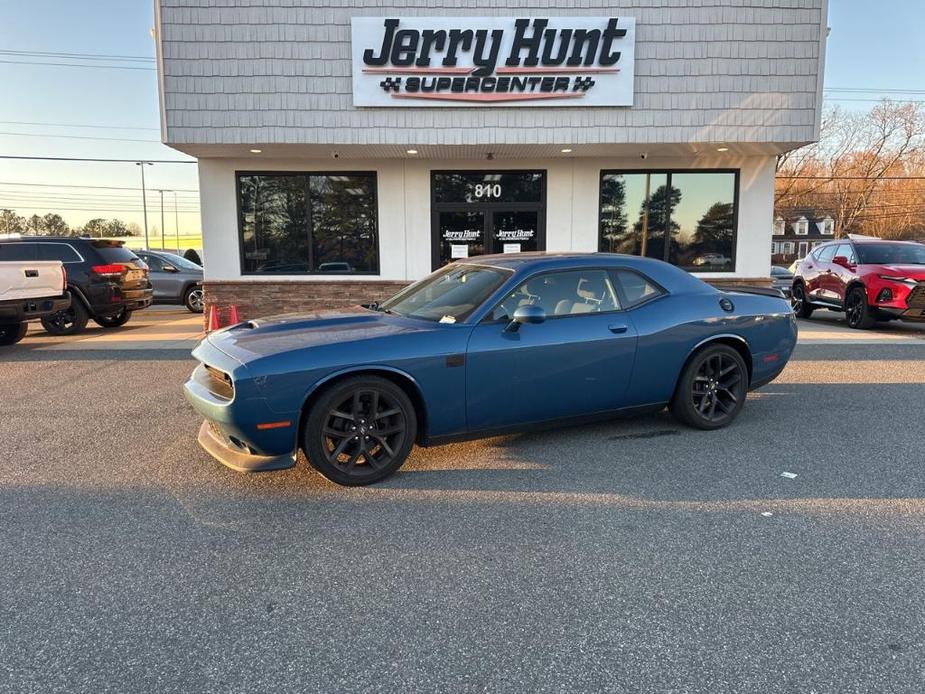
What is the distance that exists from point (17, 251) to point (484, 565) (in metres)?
11.9

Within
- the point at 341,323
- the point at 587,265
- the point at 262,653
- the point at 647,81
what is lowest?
the point at 262,653

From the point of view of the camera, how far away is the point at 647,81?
33.3ft

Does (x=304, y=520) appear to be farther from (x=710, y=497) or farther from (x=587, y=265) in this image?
(x=587, y=265)

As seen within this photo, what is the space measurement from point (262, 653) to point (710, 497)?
2753 mm

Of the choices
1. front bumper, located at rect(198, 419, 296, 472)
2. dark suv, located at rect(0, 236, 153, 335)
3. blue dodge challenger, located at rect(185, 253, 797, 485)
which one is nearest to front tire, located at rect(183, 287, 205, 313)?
dark suv, located at rect(0, 236, 153, 335)

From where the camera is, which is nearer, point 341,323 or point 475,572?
point 475,572

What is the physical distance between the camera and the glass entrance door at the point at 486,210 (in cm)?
1186

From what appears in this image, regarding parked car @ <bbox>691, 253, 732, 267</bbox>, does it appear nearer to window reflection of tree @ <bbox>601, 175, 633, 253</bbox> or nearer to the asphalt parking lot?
window reflection of tree @ <bbox>601, 175, 633, 253</bbox>

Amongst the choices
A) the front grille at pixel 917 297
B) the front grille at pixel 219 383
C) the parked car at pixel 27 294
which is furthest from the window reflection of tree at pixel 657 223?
the parked car at pixel 27 294

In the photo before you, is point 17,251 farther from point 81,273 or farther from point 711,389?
point 711,389

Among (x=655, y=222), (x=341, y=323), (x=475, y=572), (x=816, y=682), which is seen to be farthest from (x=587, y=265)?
(x=655, y=222)

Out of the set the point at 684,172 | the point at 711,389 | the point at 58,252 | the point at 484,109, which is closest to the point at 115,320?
the point at 58,252

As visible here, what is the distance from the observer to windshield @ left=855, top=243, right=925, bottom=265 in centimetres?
1229

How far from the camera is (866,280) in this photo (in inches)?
472
